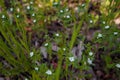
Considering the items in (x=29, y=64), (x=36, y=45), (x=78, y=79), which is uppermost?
(x=36, y=45)

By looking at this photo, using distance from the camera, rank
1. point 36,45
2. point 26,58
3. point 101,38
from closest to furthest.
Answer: point 101,38 → point 26,58 → point 36,45

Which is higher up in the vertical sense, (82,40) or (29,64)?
(82,40)

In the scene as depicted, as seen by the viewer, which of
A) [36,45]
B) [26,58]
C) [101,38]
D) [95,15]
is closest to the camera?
[101,38]

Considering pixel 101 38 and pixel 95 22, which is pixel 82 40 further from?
pixel 95 22

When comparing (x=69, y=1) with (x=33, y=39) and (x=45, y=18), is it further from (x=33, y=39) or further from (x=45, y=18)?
(x=33, y=39)

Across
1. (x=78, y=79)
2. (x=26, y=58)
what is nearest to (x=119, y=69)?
(x=78, y=79)

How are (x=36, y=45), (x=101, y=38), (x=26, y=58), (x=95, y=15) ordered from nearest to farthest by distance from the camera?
(x=101, y=38) → (x=26, y=58) → (x=36, y=45) → (x=95, y=15)

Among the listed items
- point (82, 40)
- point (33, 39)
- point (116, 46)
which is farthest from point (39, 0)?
point (116, 46)

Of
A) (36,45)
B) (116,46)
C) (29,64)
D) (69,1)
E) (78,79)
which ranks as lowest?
(78,79)

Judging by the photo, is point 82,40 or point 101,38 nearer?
point 101,38
